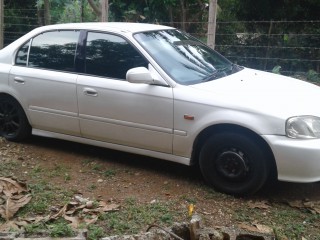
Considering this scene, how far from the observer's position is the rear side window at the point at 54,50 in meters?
5.23

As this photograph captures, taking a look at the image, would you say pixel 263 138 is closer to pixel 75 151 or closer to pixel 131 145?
pixel 131 145

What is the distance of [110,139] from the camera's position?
16.3 feet

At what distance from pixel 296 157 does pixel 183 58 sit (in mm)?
1656

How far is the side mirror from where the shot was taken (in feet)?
14.6

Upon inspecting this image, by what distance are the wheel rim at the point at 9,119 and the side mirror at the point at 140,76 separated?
1932 millimetres

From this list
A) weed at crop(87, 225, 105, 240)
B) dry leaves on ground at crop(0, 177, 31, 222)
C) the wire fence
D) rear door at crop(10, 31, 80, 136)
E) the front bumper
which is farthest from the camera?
the wire fence

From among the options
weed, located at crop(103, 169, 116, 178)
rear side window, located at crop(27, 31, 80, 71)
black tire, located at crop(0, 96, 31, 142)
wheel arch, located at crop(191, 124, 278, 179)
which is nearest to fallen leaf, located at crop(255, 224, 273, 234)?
wheel arch, located at crop(191, 124, 278, 179)

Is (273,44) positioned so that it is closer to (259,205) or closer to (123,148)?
(123,148)

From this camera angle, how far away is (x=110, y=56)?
4980mm

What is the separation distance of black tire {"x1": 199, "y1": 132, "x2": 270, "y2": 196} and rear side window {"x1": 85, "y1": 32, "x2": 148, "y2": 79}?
1159 mm

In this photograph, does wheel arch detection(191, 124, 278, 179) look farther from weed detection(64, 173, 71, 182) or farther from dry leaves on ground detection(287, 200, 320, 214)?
weed detection(64, 173, 71, 182)

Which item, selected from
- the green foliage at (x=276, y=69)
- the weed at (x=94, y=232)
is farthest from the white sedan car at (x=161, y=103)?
the green foliage at (x=276, y=69)

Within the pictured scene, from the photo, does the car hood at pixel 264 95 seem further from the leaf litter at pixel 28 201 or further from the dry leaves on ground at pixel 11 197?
the dry leaves on ground at pixel 11 197

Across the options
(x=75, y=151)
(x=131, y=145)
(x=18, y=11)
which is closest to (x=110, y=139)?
(x=131, y=145)
